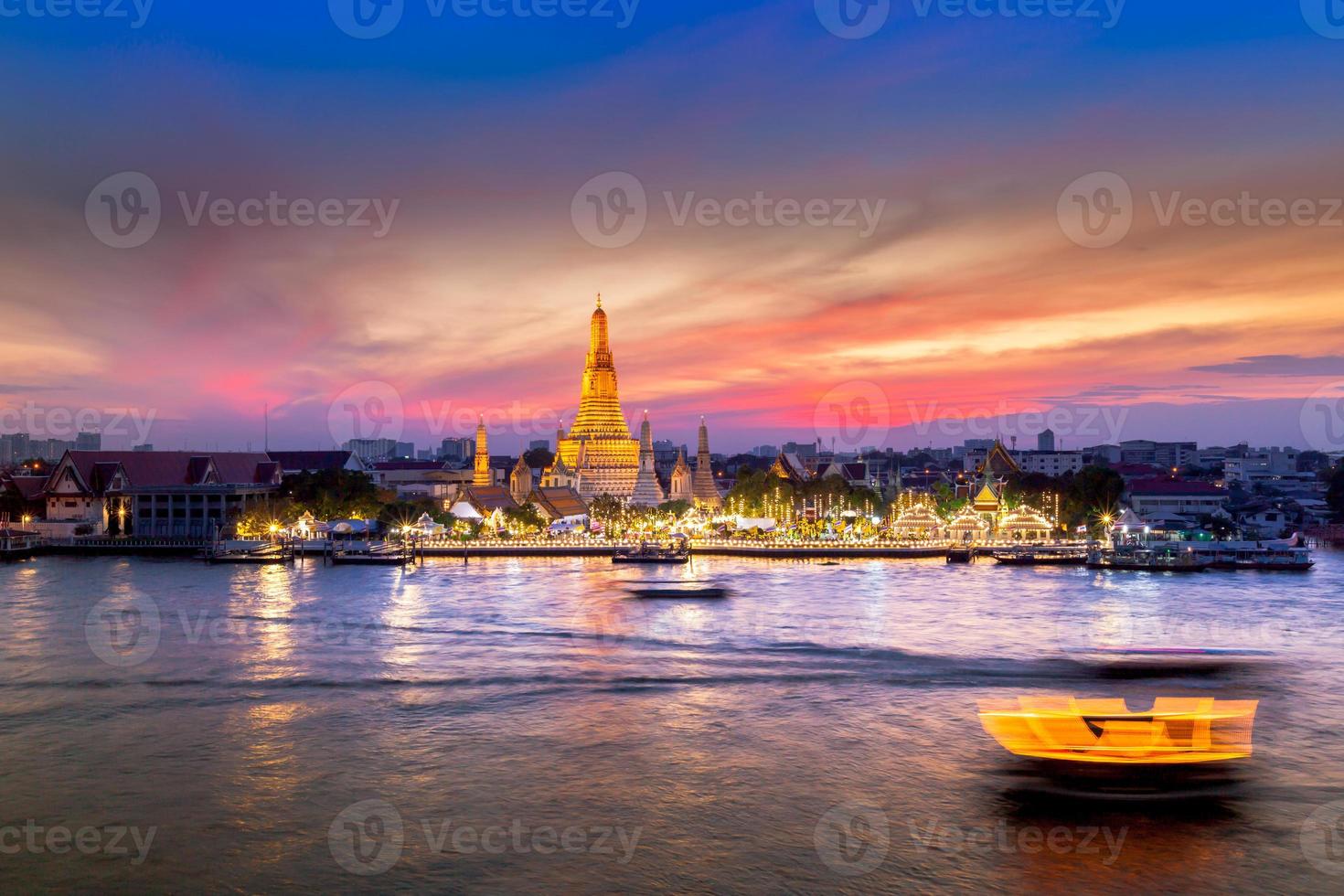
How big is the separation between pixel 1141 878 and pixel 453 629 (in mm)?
24733

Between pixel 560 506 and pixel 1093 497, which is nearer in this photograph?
pixel 1093 497

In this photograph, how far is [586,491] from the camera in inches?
3546

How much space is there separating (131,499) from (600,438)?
3877 cm

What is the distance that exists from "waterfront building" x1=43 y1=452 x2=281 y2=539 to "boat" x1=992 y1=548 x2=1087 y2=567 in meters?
51.7

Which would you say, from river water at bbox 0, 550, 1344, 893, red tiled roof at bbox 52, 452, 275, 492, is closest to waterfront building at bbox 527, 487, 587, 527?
red tiled roof at bbox 52, 452, 275, 492

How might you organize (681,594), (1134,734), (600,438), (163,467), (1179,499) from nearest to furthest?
(1134,734) → (681,594) → (1179,499) → (163,467) → (600,438)

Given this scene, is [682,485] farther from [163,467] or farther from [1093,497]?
[163,467]

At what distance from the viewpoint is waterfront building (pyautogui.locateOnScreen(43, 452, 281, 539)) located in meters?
70.8

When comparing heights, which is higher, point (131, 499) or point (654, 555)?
point (131, 499)

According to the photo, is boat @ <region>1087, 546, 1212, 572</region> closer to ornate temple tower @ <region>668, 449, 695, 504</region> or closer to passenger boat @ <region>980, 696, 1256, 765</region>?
passenger boat @ <region>980, 696, 1256, 765</region>

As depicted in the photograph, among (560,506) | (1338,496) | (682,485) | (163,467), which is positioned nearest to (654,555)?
(560,506)

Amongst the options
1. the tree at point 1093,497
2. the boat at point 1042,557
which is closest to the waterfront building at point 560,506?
the boat at point 1042,557

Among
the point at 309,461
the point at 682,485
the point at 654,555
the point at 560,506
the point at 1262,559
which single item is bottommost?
the point at 1262,559

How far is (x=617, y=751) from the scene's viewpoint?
20672 mm
